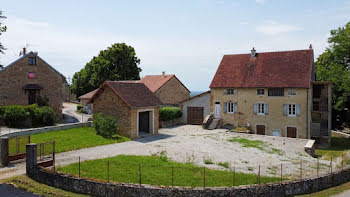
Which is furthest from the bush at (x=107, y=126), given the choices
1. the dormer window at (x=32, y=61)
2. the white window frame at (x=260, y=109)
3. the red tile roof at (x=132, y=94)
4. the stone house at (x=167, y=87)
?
the white window frame at (x=260, y=109)

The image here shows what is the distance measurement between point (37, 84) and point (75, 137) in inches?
611

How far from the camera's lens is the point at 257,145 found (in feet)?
83.3

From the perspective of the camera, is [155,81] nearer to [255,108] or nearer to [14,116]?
[255,108]

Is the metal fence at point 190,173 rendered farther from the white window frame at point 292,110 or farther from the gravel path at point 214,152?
the white window frame at point 292,110

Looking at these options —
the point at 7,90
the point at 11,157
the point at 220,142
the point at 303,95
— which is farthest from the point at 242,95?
the point at 7,90

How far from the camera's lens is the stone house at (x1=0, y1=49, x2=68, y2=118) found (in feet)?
115

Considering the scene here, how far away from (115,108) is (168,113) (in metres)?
10.8

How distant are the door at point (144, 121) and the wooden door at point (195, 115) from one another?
34.8 feet

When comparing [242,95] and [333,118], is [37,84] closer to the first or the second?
[242,95]

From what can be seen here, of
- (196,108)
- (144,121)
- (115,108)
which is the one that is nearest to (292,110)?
(196,108)

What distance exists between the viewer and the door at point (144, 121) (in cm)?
2962

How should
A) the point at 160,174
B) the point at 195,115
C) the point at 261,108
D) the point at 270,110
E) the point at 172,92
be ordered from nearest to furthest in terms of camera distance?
the point at 160,174 < the point at 270,110 < the point at 261,108 < the point at 195,115 < the point at 172,92

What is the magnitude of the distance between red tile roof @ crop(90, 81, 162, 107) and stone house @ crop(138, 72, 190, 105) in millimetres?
12354

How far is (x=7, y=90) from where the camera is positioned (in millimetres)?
→ 35188
